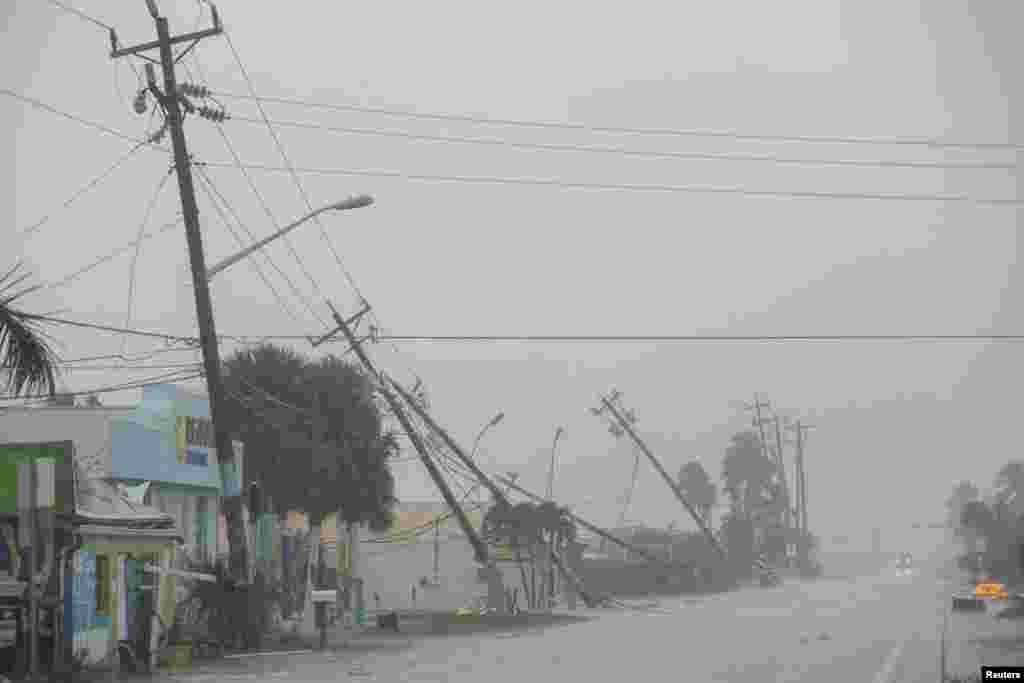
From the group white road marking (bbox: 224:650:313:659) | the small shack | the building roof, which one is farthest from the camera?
white road marking (bbox: 224:650:313:659)

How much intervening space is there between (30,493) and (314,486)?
3040 centimetres

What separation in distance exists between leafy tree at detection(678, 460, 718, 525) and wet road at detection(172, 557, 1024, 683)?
108 meters

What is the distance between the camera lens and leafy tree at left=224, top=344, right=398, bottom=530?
52.5 m

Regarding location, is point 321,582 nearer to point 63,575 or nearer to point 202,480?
point 202,480

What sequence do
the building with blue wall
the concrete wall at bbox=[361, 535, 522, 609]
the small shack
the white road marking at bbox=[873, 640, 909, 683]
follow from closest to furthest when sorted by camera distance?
the white road marking at bbox=[873, 640, 909, 683] < the small shack < the building with blue wall < the concrete wall at bbox=[361, 535, 522, 609]

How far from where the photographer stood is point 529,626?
4597cm

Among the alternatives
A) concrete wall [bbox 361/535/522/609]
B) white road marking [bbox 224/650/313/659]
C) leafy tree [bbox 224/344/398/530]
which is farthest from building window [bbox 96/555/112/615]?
concrete wall [bbox 361/535/522/609]

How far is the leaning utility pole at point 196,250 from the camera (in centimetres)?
3222

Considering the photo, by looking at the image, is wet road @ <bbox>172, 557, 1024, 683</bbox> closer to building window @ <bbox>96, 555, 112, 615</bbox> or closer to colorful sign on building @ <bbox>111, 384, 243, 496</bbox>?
building window @ <bbox>96, 555, 112, 615</bbox>

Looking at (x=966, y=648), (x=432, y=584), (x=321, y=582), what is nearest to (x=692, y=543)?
(x=432, y=584)

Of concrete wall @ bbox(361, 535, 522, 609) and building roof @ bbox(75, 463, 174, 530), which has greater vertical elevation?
building roof @ bbox(75, 463, 174, 530)

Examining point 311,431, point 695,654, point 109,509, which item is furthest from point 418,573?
point 695,654

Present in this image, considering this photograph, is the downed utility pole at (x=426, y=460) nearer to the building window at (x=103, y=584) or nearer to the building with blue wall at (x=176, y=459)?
the building with blue wall at (x=176, y=459)

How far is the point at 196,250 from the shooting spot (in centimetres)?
3250
